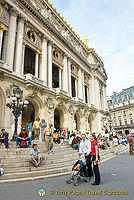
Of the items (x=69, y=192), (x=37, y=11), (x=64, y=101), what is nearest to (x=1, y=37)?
(x=37, y=11)

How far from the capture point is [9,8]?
14.5 meters

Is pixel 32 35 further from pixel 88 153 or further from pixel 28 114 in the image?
pixel 88 153

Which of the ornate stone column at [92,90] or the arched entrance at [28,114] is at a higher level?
the ornate stone column at [92,90]

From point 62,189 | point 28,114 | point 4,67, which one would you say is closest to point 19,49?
point 4,67

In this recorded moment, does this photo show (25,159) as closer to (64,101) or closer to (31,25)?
(64,101)

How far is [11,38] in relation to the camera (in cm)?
1391

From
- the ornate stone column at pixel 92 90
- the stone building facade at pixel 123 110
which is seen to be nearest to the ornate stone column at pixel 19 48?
the ornate stone column at pixel 92 90

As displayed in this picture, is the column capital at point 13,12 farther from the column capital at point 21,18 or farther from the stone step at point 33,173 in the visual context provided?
the stone step at point 33,173

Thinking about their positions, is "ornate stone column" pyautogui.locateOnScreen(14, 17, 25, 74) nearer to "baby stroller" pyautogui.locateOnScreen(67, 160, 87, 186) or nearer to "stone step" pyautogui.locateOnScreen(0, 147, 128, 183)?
"stone step" pyautogui.locateOnScreen(0, 147, 128, 183)

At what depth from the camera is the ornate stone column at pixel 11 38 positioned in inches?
524

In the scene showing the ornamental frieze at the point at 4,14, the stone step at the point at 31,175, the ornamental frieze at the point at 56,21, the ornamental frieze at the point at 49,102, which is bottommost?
the stone step at the point at 31,175

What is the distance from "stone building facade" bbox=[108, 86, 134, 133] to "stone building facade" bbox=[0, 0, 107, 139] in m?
25.3

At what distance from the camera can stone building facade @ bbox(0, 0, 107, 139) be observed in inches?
531

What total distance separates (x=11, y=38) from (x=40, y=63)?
4686mm
